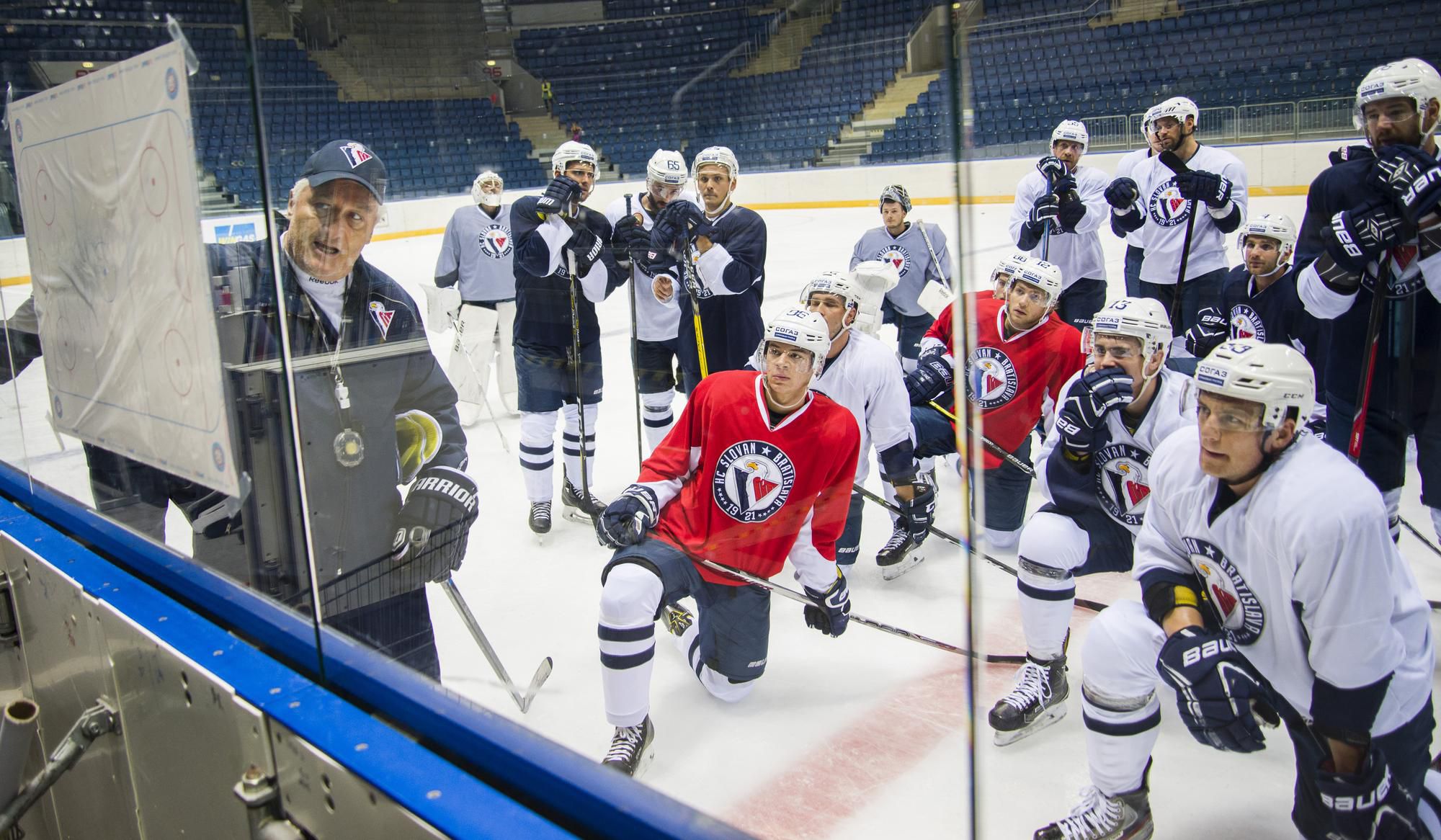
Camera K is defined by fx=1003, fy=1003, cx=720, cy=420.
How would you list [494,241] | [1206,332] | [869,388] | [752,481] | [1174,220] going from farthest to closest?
[1174,220]
[869,388]
[1206,332]
[752,481]
[494,241]

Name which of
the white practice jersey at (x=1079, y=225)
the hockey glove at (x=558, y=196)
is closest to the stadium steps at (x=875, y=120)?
the white practice jersey at (x=1079, y=225)

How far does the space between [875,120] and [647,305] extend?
0.56 m

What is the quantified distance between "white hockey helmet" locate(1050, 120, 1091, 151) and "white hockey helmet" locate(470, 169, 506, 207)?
567 millimetres

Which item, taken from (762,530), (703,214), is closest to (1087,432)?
(762,530)

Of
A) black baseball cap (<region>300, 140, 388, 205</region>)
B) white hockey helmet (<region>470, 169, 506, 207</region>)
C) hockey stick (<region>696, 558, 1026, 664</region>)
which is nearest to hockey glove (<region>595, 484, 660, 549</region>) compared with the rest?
hockey stick (<region>696, 558, 1026, 664</region>)

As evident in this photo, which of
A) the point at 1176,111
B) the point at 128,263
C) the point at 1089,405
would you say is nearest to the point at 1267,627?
the point at 1089,405

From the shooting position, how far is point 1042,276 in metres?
1.32

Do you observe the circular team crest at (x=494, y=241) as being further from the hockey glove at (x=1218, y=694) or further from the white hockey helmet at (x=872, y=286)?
the hockey glove at (x=1218, y=694)

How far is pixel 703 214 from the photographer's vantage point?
113 centimetres

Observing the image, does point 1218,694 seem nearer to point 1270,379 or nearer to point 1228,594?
point 1228,594

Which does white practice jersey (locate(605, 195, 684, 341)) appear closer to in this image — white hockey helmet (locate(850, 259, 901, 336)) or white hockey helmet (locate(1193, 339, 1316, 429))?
white hockey helmet (locate(850, 259, 901, 336))

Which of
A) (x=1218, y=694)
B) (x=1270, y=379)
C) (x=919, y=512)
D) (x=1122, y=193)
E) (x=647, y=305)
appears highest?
(x=1122, y=193)

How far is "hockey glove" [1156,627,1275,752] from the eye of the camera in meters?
1.09

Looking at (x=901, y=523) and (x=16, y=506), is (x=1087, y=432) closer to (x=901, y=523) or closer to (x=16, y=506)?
(x=901, y=523)
